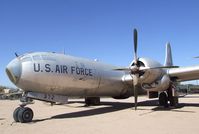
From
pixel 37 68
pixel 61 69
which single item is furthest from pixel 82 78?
pixel 37 68

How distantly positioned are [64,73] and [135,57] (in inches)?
179

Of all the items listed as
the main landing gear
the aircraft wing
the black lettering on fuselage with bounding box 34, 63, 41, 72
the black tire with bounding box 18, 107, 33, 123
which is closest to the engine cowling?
the aircraft wing

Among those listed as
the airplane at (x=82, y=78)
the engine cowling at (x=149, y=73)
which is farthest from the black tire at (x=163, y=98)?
the engine cowling at (x=149, y=73)

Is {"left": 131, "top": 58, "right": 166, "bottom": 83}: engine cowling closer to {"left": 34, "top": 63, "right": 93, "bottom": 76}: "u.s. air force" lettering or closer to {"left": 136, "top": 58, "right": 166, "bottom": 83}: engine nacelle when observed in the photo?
{"left": 136, "top": 58, "right": 166, "bottom": 83}: engine nacelle

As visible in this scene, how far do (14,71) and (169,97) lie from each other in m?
10.7

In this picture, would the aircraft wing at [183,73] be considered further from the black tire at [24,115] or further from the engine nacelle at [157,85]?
the black tire at [24,115]

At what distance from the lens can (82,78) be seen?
1595 cm

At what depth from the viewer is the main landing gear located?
1806 centimetres

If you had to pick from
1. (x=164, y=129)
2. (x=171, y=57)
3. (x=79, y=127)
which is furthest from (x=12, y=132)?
(x=171, y=57)

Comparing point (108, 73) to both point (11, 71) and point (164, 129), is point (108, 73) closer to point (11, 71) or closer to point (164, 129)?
point (11, 71)

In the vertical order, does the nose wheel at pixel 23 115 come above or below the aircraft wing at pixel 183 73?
below

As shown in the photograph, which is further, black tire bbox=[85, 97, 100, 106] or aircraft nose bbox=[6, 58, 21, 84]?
black tire bbox=[85, 97, 100, 106]

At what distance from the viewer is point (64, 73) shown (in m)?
14.7

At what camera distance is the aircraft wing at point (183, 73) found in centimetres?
1733
